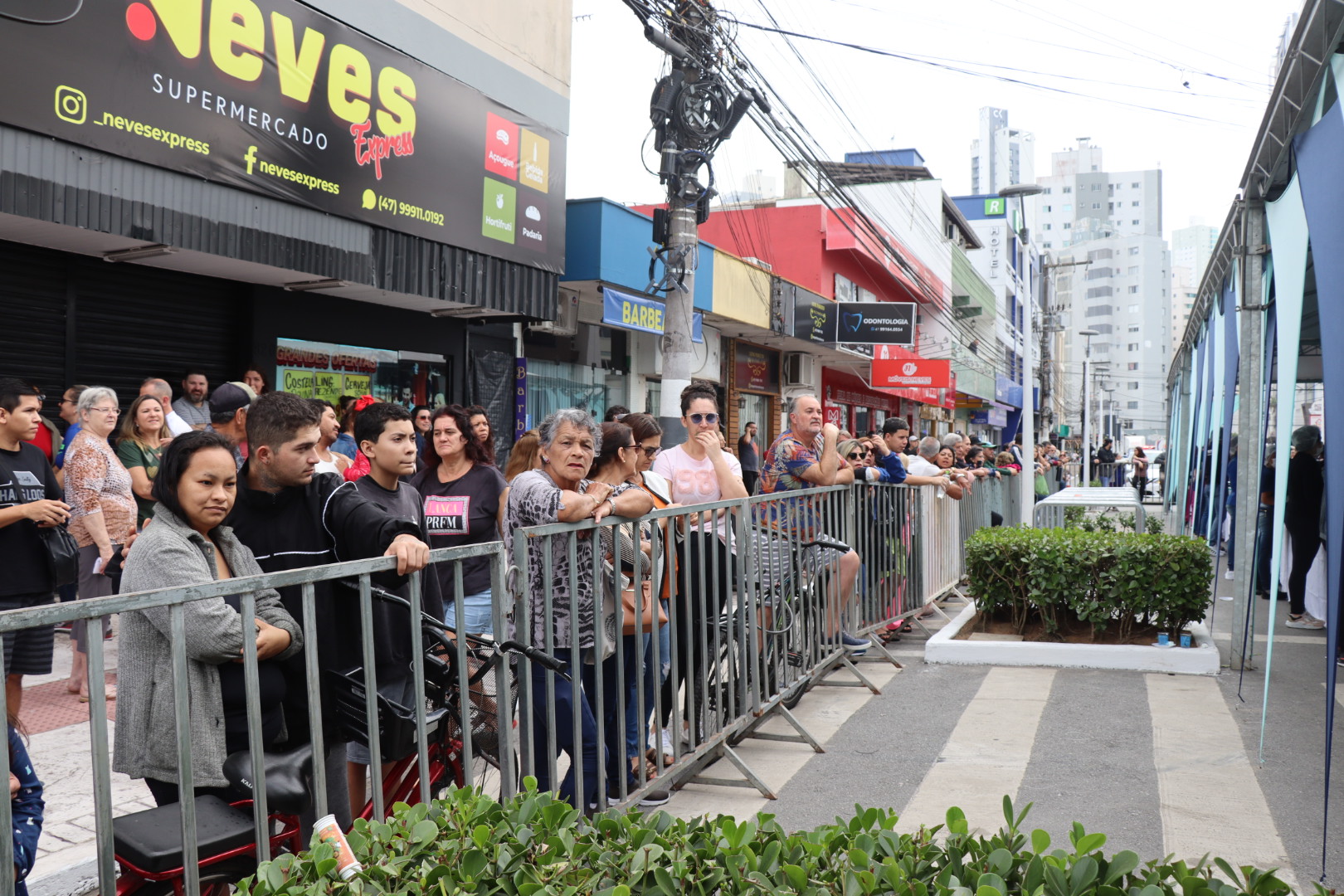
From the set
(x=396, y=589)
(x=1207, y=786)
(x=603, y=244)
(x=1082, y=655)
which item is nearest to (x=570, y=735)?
(x=396, y=589)

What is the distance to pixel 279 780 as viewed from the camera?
105 inches

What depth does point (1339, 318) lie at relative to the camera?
4.07 meters

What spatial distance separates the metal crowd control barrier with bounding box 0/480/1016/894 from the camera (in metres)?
2.47

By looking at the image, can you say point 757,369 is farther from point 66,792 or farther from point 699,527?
point 66,792

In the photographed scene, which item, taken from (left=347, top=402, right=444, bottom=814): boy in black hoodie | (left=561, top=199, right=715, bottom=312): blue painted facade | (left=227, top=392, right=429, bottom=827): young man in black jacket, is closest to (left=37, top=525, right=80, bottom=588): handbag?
(left=347, top=402, right=444, bottom=814): boy in black hoodie

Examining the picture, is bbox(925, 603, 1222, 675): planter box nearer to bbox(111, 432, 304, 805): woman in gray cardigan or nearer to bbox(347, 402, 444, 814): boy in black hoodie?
bbox(347, 402, 444, 814): boy in black hoodie

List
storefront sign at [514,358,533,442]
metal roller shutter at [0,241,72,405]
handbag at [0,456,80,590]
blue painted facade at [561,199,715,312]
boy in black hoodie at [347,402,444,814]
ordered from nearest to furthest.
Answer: boy in black hoodie at [347,402,444,814] < handbag at [0,456,80,590] < metal roller shutter at [0,241,72,405] < blue painted facade at [561,199,715,312] < storefront sign at [514,358,533,442]

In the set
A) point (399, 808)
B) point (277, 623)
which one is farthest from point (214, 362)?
point (399, 808)

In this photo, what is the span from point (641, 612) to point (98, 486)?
3635 millimetres

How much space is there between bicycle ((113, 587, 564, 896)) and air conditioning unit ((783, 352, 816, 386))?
70.3 feet

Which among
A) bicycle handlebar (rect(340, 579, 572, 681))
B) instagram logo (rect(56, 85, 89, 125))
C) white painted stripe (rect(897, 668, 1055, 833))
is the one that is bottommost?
white painted stripe (rect(897, 668, 1055, 833))

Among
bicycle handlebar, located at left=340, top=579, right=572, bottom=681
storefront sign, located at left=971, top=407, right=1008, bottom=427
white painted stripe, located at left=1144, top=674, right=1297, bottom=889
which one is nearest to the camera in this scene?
bicycle handlebar, located at left=340, top=579, right=572, bottom=681

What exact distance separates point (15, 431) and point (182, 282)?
4.74m

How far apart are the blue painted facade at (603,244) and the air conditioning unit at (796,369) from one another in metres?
10.5
